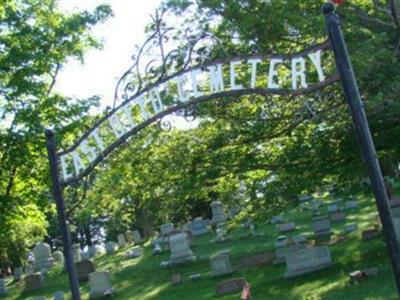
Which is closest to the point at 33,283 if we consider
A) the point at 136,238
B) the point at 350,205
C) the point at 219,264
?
the point at 219,264

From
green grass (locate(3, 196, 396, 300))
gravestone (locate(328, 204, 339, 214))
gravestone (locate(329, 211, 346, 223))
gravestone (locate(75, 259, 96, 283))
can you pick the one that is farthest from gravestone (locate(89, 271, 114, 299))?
gravestone (locate(328, 204, 339, 214))

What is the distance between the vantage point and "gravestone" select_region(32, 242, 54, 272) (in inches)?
1151

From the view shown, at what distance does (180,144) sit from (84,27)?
6808 mm

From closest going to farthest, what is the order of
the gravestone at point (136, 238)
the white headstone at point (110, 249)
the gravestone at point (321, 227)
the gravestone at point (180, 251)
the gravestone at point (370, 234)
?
1. the gravestone at point (370, 234)
2. the gravestone at point (321, 227)
3. the gravestone at point (180, 251)
4. the white headstone at point (110, 249)
5. the gravestone at point (136, 238)

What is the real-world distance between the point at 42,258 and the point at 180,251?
12.2 meters

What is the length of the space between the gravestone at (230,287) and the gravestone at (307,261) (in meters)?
1.15

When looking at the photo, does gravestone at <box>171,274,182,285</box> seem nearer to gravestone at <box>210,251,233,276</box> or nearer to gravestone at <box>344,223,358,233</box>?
gravestone at <box>210,251,233,276</box>

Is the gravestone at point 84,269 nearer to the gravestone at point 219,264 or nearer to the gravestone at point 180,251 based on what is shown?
the gravestone at point 180,251

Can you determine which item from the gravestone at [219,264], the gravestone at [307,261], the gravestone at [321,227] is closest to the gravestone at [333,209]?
the gravestone at [321,227]

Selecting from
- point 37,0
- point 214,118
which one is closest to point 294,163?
point 214,118

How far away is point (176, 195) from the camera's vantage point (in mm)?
13586

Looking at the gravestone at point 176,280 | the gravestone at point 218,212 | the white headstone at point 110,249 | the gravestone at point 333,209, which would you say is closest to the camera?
the gravestone at point 176,280

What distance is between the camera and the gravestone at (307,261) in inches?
548

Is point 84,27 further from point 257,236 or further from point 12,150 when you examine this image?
point 257,236
